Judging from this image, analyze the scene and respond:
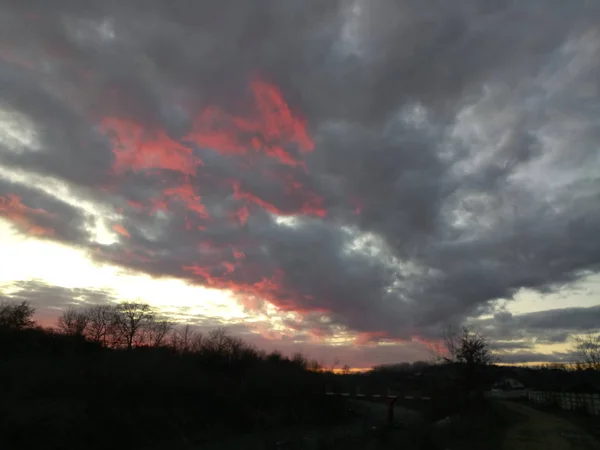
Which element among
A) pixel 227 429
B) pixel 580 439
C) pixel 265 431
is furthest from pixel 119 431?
pixel 580 439

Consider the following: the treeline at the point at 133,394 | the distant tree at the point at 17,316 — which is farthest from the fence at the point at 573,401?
the distant tree at the point at 17,316

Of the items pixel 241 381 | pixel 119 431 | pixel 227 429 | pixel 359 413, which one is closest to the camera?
pixel 119 431

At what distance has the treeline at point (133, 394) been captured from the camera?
101 feet

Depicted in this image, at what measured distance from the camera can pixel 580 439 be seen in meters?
26.2

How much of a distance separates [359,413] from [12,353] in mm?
49792

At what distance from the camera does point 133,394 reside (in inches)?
1642

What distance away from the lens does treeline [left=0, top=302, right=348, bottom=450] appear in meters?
30.9

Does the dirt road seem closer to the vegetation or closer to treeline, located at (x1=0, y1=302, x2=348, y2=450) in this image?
the vegetation

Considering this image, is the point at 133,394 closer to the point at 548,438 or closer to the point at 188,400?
the point at 188,400

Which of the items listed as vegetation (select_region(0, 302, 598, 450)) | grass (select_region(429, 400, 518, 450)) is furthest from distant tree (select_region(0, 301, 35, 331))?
grass (select_region(429, 400, 518, 450))

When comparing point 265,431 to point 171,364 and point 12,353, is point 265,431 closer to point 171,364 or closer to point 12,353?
point 171,364

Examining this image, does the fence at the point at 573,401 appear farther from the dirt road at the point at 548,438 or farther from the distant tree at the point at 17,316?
the distant tree at the point at 17,316

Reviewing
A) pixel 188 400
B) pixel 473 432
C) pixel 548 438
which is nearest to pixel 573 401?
pixel 548 438

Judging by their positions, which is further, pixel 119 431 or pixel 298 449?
pixel 119 431
